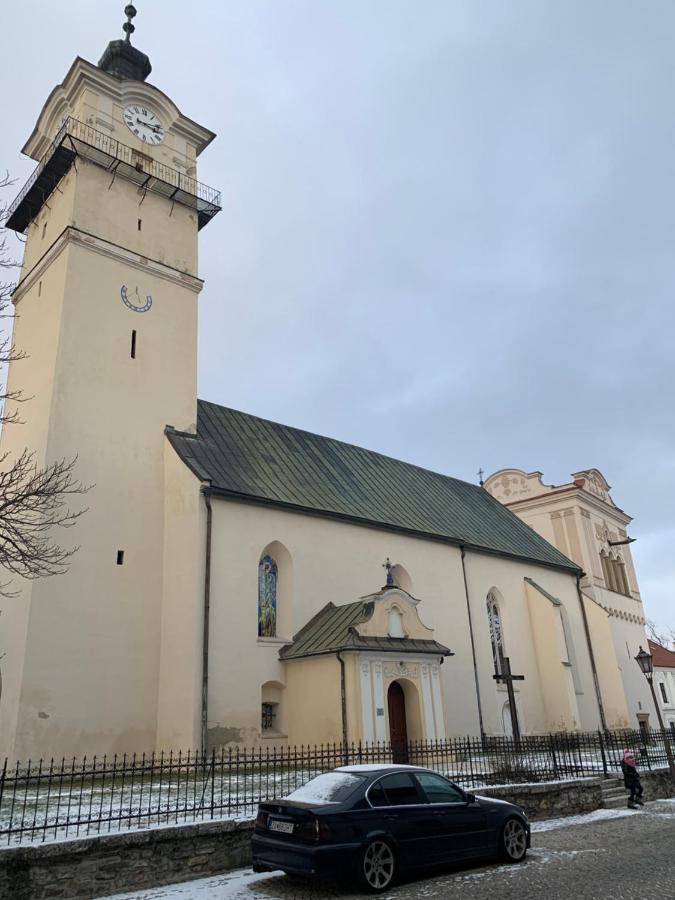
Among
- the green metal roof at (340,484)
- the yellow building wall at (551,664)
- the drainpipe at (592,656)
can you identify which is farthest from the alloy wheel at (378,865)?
the drainpipe at (592,656)

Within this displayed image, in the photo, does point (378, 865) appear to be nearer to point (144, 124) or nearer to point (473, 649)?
point (473, 649)

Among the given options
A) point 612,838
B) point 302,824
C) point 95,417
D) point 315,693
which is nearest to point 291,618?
point 315,693

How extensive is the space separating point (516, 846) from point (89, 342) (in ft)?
51.3

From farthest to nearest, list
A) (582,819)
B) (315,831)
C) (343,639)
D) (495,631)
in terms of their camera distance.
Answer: (495,631) < (343,639) < (582,819) < (315,831)

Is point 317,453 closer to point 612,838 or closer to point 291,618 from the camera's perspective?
point 291,618

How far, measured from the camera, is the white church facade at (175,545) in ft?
54.3

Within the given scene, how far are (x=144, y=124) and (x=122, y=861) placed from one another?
21818mm

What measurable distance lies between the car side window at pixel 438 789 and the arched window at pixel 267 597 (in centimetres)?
1040

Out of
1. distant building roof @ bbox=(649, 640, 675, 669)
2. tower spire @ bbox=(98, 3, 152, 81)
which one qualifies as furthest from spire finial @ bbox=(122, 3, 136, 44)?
distant building roof @ bbox=(649, 640, 675, 669)

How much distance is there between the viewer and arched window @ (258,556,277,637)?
1912 cm

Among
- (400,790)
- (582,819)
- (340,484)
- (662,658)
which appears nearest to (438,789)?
(400,790)

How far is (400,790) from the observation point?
8.34m

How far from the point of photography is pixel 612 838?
10.4 metres

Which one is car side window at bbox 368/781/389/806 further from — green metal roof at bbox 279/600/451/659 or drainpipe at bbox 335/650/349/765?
green metal roof at bbox 279/600/451/659
